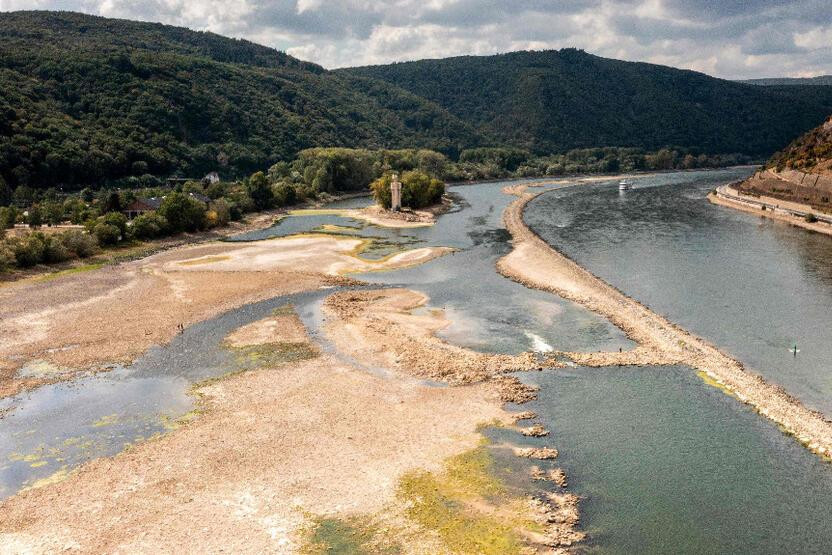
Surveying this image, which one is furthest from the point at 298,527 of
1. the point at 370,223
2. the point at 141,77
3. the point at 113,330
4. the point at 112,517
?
the point at 141,77

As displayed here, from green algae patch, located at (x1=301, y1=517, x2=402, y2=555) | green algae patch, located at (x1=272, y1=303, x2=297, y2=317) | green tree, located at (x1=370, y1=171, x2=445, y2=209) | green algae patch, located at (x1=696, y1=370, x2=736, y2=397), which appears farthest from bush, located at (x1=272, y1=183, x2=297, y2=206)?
green algae patch, located at (x1=301, y1=517, x2=402, y2=555)

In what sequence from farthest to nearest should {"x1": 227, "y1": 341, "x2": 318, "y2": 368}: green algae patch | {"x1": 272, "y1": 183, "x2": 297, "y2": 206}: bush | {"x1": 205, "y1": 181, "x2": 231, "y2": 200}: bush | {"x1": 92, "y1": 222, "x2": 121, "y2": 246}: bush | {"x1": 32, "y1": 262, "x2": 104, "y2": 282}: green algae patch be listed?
{"x1": 272, "y1": 183, "x2": 297, "y2": 206}: bush, {"x1": 205, "y1": 181, "x2": 231, "y2": 200}: bush, {"x1": 92, "y1": 222, "x2": 121, "y2": 246}: bush, {"x1": 32, "y1": 262, "x2": 104, "y2": 282}: green algae patch, {"x1": 227, "y1": 341, "x2": 318, "y2": 368}: green algae patch

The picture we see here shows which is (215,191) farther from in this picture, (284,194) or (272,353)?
(272,353)

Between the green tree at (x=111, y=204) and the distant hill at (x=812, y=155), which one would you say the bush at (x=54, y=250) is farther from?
the distant hill at (x=812, y=155)

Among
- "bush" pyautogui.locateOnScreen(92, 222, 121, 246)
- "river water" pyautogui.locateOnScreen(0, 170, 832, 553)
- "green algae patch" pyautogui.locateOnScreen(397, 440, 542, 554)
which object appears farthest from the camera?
"bush" pyautogui.locateOnScreen(92, 222, 121, 246)

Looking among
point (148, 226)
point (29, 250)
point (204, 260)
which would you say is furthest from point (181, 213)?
point (29, 250)

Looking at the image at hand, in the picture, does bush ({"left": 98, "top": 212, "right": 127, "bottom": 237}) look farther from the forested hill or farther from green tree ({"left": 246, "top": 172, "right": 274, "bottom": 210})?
green tree ({"left": 246, "top": 172, "right": 274, "bottom": 210})

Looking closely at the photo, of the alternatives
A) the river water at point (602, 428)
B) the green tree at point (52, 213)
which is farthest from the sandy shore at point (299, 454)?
the green tree at point (52, 213)
